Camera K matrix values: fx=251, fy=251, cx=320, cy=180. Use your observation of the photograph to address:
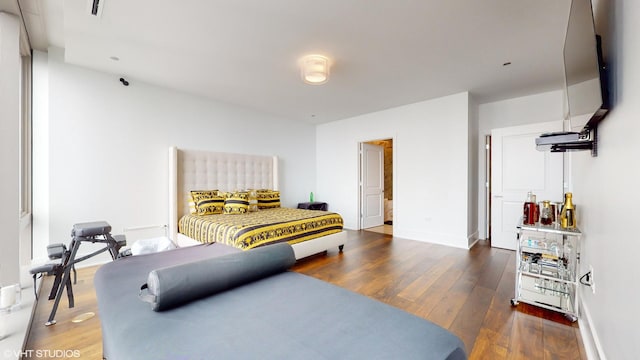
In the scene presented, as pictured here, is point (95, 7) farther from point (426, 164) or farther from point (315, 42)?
point (426, 164)

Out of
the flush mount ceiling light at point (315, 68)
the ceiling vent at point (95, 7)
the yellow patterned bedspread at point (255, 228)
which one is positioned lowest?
the yellow patterned bedspread at point (255, 228)

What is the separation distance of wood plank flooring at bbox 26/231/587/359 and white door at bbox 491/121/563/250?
19.1 inches

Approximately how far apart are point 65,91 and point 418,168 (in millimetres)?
5363

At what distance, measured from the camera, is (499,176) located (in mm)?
4105

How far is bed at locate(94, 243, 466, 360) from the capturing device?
874 millimetres

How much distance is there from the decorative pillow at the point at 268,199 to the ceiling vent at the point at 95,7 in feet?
10.3

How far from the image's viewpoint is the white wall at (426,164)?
13.7ft

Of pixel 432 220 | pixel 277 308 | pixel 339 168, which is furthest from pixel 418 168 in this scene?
pixel 277 308

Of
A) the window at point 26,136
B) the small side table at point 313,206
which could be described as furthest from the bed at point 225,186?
the window at point 26,136

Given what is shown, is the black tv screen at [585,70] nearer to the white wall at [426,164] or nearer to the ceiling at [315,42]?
the ceiling at [315,42]

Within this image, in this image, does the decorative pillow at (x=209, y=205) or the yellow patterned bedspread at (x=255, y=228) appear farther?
the decorative pillow at (x=209, y=205)

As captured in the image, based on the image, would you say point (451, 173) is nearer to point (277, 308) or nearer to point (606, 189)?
point (606, 189)

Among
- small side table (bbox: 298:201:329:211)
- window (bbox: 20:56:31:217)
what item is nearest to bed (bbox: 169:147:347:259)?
small side table (bbox: 298:201:329:211)

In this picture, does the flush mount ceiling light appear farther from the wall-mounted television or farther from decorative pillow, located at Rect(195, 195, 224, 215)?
decorative pillow, located at Rect(195, 195, 224, 215)
